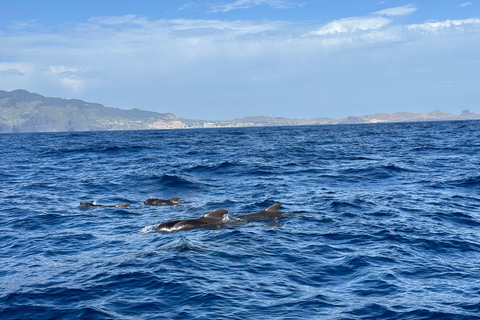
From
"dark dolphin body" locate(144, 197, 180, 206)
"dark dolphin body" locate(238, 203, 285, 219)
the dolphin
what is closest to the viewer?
the dolphin

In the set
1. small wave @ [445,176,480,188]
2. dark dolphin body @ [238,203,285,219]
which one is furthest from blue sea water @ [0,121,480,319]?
dark dolphin body @ [238,203,285,219]

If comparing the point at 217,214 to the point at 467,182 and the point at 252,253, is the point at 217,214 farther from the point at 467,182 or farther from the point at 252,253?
the point at 467,182

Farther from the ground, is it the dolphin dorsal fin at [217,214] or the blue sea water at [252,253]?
the dolphin dorsal fin at [217,214]

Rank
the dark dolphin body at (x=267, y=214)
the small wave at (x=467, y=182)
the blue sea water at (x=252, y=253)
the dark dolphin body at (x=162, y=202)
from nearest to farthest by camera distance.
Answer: the blue sea water at (x=252, y=253) → the dark dolphin body at (x=267, y=214) → the dark dolphin body at (x=162, y=202) → the small wave at (x=467, y=182)

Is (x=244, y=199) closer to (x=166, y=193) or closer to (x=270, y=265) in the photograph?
(x=166, y=193)

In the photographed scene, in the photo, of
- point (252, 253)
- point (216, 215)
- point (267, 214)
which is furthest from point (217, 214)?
point (252, 253)

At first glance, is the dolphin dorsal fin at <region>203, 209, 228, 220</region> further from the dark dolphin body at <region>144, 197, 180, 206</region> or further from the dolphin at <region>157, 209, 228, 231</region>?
the dark dolphin body at <region>144, 197, 180, 206</region>

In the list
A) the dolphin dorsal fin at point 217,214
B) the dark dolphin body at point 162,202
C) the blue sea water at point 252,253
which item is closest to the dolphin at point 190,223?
the dolphin dorsal fin at point 217,214

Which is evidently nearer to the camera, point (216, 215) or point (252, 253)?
point (252, 253)

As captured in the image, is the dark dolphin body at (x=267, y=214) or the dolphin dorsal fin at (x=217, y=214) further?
the dark dolphin body at (x=267, y=214)

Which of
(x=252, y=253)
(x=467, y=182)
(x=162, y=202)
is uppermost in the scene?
(x=467, y=182)

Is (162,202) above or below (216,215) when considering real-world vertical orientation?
below

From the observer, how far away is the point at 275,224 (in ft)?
57.3

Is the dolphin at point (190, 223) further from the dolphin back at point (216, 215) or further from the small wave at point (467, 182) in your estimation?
the small wave at point (467, 182)
